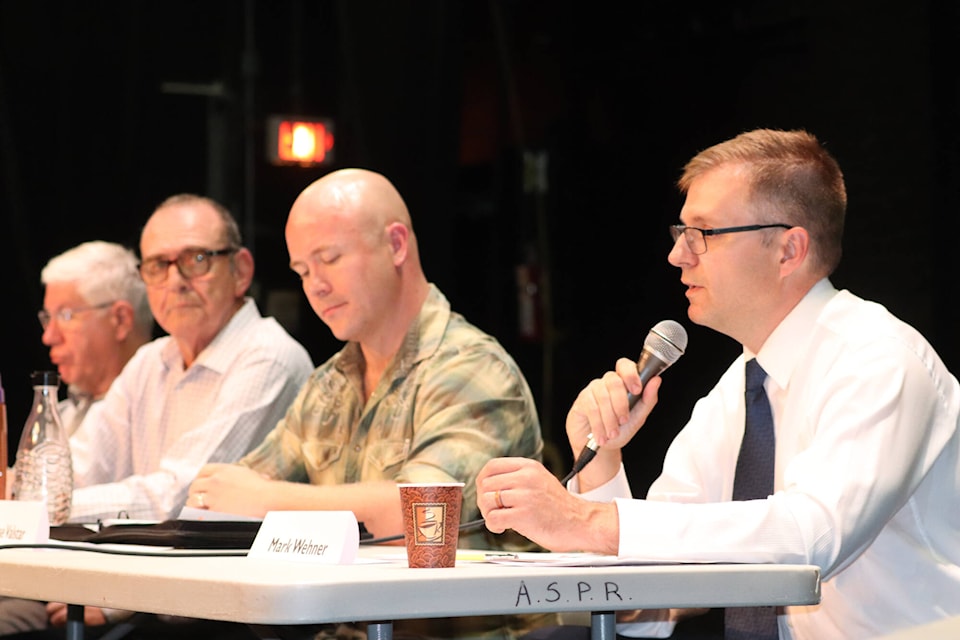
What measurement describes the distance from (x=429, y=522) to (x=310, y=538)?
153 mm

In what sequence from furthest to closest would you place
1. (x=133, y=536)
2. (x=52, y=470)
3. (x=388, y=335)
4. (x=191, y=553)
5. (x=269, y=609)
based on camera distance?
(x=388, y=335) → (x=52, y=470) → (x=133, y=536) → (x=191, y=553) → (x=269, y=609)

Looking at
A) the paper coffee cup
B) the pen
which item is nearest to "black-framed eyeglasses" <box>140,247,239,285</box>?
the pen

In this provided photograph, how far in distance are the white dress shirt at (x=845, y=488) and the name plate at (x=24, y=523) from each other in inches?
32.5

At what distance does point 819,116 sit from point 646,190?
0.50 m

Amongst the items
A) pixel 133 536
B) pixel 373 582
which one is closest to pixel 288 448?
pixel 133 536

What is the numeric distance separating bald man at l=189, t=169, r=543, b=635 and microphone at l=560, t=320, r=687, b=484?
520mm

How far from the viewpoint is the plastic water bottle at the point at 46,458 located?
2.40 meters

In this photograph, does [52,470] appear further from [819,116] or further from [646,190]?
[819,116]

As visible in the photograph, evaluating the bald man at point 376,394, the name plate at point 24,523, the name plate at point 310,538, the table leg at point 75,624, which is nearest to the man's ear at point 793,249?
the bald man at point 376,394

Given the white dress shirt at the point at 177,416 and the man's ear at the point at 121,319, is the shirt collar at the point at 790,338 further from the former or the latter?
the man's ear at the point at 121,319

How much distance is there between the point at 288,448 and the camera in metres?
2.82

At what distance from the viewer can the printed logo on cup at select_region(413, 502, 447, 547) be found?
1.41 metres

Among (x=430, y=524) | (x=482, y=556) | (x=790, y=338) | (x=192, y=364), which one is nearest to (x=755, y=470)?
(x=790, y=338)

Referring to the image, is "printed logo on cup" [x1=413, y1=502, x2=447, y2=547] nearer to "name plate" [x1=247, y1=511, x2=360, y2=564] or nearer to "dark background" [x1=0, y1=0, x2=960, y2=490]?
"name plate" [x1=247, y1=511, x2=360, y2=564]
